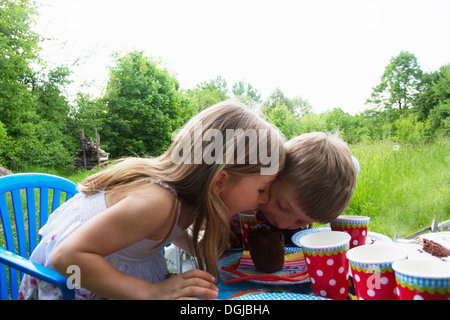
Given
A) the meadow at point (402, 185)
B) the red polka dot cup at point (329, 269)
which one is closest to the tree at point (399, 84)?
the meadow at point (402, 185)

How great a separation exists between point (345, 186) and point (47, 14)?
8.68 feet

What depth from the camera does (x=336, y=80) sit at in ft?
6.47

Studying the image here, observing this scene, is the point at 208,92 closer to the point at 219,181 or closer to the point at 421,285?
the point at 219,181

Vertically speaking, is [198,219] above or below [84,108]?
below

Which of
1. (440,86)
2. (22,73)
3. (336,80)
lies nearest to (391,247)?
(440,86)

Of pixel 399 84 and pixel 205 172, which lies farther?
pixel 399 84

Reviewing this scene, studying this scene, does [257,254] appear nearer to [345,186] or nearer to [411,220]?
[345,186]

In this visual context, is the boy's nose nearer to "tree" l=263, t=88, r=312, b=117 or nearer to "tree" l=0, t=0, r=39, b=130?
"tree" l=263, t=88, r=312, b=117

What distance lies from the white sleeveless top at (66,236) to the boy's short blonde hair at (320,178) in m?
0.25

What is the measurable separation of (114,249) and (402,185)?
1.60 metres

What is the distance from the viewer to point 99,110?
9.22ft

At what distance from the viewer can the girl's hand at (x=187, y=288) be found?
0.47 meters

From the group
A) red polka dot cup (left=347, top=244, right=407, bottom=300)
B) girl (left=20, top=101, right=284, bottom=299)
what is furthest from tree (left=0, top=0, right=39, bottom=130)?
red polka dot cup (left=347, top=244, right=407, bottom=300)

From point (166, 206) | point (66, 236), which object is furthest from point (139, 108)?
point (166, 206)
